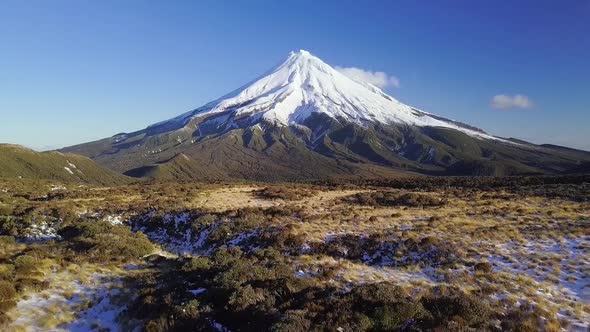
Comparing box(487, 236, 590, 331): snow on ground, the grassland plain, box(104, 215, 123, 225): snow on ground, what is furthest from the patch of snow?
box(104, 215, 123, 225): snow on ground

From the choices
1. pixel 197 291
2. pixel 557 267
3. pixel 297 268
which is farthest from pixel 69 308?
pixel 557 267

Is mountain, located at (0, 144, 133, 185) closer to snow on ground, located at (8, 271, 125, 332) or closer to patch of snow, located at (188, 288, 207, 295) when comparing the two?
snow on ground, located at (8, 271, 125, 332)

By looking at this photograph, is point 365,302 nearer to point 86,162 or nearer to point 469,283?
point 469,283

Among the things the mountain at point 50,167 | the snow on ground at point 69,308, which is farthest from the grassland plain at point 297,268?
the mountain at point 50,167

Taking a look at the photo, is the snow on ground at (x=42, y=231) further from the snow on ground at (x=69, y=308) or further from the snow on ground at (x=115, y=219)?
the snow on ground at (x=69, y=308)

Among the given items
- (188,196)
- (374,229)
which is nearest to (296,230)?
(374,229)

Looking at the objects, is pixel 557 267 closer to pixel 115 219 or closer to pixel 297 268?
pixel 297 268
